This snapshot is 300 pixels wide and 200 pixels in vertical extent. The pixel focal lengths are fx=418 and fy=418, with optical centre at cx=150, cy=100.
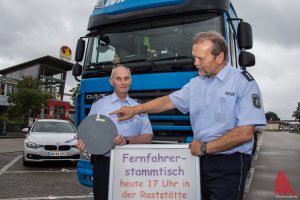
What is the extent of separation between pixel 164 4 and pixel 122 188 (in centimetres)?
313

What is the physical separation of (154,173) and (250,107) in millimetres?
913

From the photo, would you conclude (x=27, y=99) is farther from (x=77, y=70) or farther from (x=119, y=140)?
(x=119, y=140)

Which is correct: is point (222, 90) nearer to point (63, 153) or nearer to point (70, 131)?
point (63, 153)

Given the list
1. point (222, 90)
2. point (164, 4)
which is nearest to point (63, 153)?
point (164, 4)

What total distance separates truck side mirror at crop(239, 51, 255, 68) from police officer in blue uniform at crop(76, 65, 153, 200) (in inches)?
77.0

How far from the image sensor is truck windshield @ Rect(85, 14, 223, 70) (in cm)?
539

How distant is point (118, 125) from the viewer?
370 centimetres

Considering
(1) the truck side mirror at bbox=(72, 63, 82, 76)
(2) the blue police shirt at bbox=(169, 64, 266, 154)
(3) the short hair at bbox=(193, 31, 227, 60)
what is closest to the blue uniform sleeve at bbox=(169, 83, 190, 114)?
(2) the blue police shirt at bbox=(169, 64, 266, 154)

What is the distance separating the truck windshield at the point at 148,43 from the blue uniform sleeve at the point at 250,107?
2501 mm

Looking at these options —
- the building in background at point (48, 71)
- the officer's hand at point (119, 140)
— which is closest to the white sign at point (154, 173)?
the officer's hand at point (119, 140)

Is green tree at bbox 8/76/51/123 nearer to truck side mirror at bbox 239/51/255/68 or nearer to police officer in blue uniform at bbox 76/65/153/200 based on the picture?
truck side mirror at bbox 239/51/255/68

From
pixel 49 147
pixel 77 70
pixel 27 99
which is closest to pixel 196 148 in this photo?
pixel 77 70

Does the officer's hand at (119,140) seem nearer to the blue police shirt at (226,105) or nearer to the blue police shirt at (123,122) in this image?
the blue police shirt at (123,122)

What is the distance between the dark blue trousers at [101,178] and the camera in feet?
11.6
